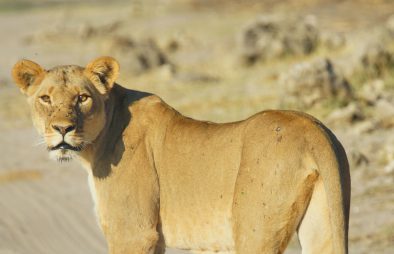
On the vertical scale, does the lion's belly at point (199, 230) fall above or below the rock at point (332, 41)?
above

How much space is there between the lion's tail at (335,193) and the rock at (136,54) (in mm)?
14249

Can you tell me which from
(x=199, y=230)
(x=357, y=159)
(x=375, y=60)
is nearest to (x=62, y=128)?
(x=199, y=230)

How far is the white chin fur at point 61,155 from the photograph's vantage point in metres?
5.61

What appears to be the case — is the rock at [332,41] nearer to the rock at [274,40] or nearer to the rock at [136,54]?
the rock at [274,40]

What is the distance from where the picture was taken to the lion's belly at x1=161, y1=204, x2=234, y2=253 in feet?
17.6

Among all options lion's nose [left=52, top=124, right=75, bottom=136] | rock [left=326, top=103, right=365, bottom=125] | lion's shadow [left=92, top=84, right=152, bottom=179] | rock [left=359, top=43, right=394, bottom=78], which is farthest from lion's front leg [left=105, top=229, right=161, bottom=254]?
rock [left=359, top=43, right=394, bottom=78]

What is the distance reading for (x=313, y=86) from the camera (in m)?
13.1

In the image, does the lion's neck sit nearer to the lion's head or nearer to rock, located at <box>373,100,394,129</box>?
the lion's head

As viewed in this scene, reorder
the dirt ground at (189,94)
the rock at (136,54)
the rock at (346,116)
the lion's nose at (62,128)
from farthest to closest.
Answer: the rock at (136,54) < the rock at (346,116) < the dirt ground at (189,94) < the lion's nose at (62,128)

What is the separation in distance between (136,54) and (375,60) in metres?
6.65

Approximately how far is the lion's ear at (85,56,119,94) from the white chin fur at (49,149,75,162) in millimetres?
463

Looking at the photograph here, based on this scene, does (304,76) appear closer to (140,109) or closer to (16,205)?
(16,205)

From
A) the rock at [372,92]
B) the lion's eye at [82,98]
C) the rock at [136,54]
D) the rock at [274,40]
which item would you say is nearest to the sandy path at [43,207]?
the lion's eye at [82,98]

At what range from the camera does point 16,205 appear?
10.1m
